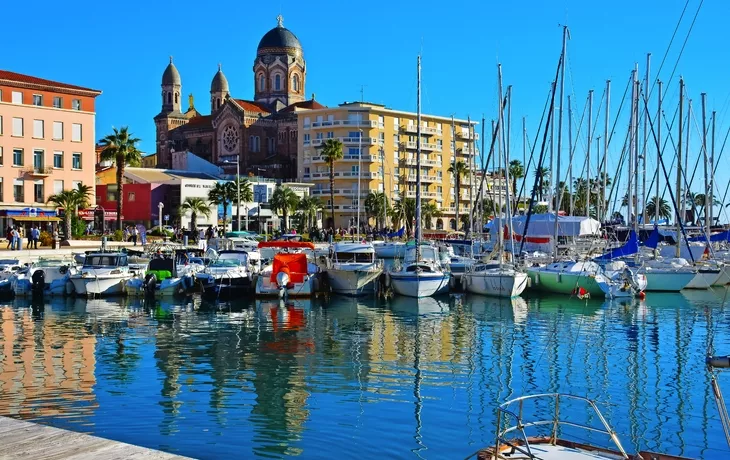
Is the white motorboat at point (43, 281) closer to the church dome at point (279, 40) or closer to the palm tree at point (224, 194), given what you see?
the palm tree at point (224, 194)

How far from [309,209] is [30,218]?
36143 mm

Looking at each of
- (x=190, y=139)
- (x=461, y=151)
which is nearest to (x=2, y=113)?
(x=190, y=139)

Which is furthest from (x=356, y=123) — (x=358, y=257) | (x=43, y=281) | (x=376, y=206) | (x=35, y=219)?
(x=43, y=281)

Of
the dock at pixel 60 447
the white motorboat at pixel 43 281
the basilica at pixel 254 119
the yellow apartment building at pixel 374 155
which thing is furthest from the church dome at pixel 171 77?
the dock at pixel 60 447

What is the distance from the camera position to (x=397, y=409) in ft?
59.3

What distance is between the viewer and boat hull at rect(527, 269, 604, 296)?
140 ft

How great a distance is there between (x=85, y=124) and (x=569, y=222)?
1836 inches

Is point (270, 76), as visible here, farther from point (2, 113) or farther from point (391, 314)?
point (391, 314)

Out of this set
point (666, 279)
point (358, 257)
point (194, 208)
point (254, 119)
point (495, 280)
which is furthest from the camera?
point (254, 119)

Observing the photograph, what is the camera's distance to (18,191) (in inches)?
2815

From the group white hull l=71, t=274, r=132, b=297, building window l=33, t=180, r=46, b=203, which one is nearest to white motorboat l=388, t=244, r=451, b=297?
white hull l=71, t=274, r=132, b=297

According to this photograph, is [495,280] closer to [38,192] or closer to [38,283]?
[38,283]

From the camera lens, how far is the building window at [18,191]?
7124 centimetres

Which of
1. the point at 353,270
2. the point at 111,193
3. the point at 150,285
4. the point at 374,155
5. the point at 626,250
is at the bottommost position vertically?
the point at 150,285
